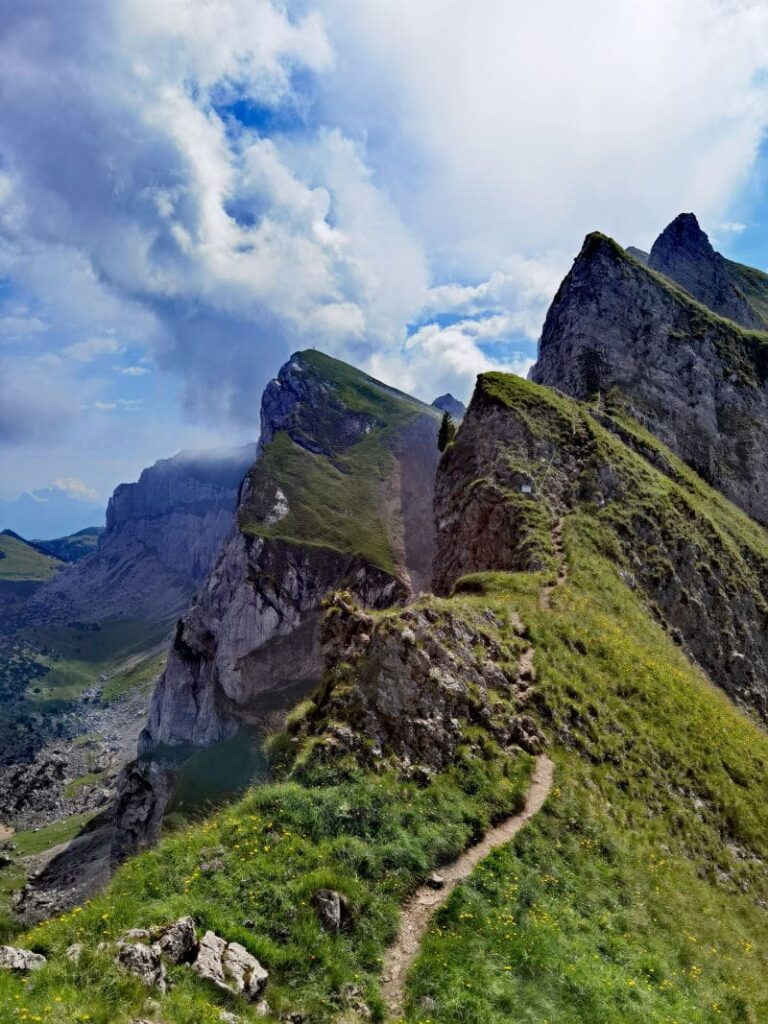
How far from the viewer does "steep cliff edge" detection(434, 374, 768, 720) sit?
48.6 metres

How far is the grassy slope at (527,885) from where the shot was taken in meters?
12.5

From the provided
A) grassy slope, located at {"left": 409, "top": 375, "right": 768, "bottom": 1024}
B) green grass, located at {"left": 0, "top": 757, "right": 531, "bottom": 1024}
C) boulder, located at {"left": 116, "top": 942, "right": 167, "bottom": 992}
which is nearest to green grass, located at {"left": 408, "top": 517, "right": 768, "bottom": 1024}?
grassy slope, located at {"left": 409, "top": 375, "right": 768, "bottom": 1024}

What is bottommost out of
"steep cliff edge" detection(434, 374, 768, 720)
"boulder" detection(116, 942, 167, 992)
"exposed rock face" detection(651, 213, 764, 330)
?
"boulder" detection(116, 942, 167, 992)

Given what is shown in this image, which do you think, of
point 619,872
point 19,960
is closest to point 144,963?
point 19,960

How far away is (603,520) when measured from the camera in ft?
168

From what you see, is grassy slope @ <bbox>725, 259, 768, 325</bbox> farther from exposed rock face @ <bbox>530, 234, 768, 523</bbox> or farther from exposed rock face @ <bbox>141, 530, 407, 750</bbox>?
exposed rock face @ <bbox>141, 530, 407, 750</bbox>

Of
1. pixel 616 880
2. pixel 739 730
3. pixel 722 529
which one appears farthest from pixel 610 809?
pixel 722 529

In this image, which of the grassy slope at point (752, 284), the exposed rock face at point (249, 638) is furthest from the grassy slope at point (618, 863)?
the grassy slope at point (752, 284)

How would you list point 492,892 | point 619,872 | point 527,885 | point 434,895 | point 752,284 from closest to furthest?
point 434,895 < point 492,892 < point 527,885 < point 619,872 < point 752,284

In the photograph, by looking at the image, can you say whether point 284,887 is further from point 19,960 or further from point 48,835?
point 48,835

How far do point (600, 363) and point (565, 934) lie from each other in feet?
267

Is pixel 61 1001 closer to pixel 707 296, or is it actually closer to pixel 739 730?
pixel 739 730

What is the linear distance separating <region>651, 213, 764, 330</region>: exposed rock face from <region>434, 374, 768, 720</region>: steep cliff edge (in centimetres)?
8755

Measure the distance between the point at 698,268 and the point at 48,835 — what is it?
213841 mm
